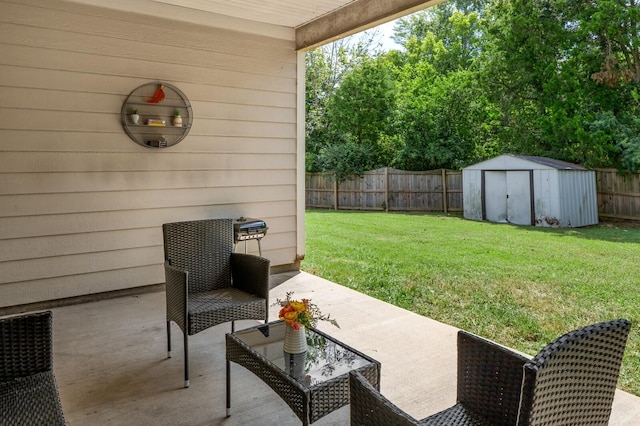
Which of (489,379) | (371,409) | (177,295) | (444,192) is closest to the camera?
(371,409)

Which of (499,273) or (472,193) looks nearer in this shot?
(499,273)

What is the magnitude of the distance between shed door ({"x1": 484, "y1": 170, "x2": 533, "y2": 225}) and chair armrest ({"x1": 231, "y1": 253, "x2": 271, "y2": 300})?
8.50 m

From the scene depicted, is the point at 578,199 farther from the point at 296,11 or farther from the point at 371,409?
the point at 371,409

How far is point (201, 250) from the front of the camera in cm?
307

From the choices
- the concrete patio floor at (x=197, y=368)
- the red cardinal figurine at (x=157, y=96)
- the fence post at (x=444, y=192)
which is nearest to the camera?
the concrete patio floor at (x=197, y=368)

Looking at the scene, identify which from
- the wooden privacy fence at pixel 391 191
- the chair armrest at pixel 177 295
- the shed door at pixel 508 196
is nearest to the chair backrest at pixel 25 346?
the chair armrest at pixel 177 295

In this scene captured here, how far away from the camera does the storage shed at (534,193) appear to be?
30.3ft

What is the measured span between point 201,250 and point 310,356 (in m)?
1.40

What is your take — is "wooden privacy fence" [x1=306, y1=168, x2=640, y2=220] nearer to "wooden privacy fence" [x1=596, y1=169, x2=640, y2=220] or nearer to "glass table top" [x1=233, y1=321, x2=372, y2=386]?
"wooden privacy fence" [x1=596, y1=169, x2=640, y2=220]

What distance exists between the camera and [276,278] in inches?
193

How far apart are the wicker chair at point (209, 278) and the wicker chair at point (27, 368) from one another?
877mm

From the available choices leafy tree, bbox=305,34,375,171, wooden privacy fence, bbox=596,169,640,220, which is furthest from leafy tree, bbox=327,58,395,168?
wooden privacy fence, bbox=596,169,640,220

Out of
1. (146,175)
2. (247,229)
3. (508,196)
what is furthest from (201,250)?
(508,196)

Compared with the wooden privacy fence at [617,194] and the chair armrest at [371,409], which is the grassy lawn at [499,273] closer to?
the wooden privacy fence at [617,194]
